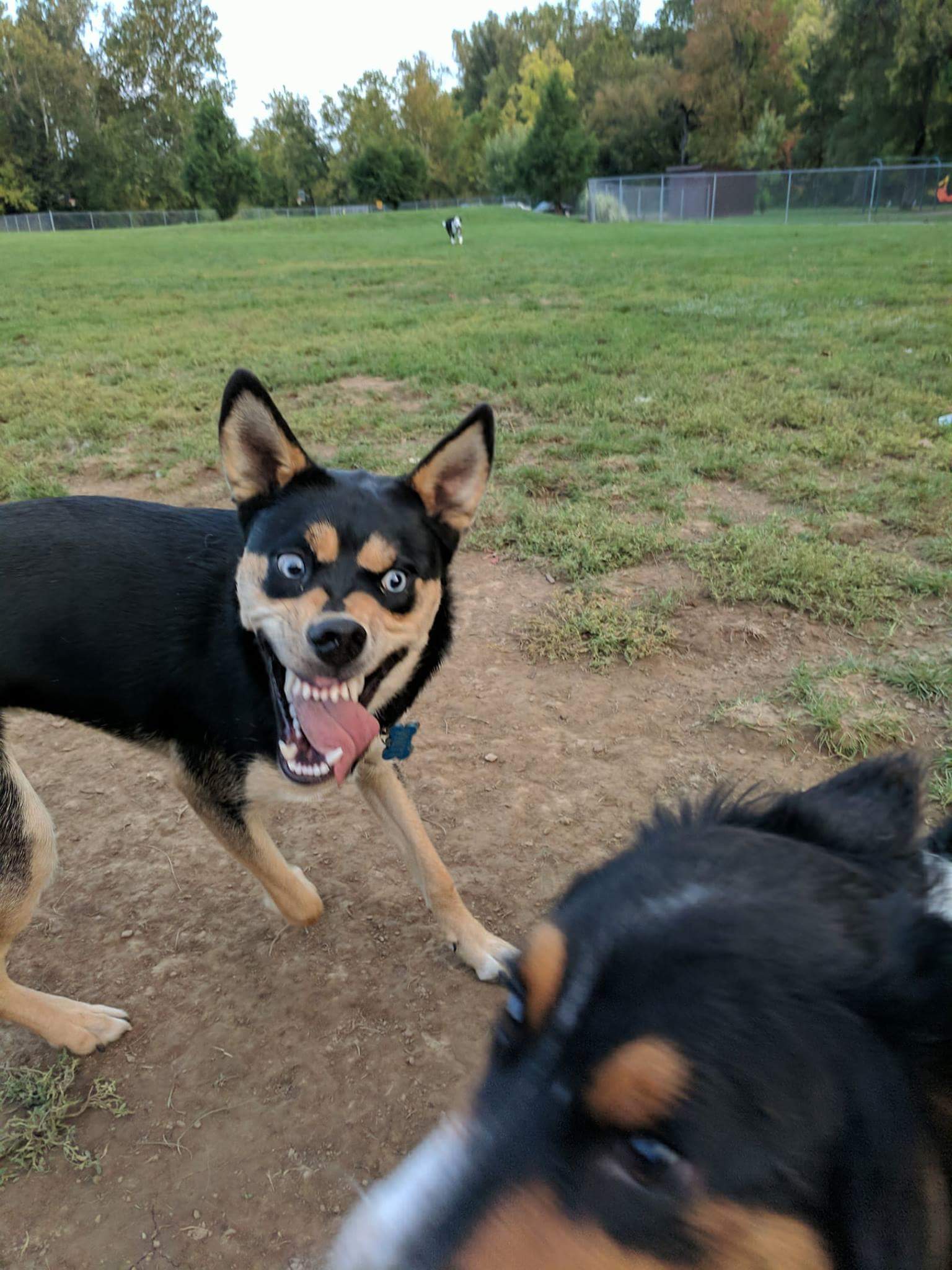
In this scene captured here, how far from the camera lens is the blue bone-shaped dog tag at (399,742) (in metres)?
2.72

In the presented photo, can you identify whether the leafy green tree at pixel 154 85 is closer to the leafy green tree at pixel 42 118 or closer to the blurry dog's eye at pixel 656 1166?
the leafy green tree at pixel 42 118

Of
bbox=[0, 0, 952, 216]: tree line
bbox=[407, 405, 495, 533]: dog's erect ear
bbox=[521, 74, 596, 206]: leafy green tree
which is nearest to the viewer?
bbox=[407, 405, 495, 533]: dog's erect ear

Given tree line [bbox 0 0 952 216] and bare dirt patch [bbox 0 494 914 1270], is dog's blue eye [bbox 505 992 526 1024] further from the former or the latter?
tree line [bbox 0 0 952 216]

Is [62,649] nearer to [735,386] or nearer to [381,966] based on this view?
[381,966]

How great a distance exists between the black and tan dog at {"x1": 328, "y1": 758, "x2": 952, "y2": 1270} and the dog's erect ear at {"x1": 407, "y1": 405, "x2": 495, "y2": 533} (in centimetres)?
188

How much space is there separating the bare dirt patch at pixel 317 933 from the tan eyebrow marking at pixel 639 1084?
1.05m

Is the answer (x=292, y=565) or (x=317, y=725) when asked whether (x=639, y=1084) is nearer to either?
(x=317, y=725)

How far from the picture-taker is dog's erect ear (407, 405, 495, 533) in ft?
9.19

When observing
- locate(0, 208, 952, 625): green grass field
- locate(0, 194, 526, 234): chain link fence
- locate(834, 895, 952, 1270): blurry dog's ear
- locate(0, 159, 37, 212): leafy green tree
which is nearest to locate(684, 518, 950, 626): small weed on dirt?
locate(0, 208, 952, 625): green grass field

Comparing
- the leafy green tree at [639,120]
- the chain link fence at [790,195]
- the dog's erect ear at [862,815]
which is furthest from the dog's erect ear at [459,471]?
the leafy green tree at [639,120]

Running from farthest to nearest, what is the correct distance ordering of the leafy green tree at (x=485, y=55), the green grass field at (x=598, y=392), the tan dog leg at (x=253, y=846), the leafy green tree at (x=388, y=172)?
1. the leafy green tree at (x=485, y=55)
2. the leafy green tree at (x=388, y=172)
3. the green grass field at (x=598, y=392)
4. the tan dog leg at (x=253, y=846)

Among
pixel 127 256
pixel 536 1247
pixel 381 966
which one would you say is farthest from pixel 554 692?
pixel 127 256

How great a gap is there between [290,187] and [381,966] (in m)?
87.6

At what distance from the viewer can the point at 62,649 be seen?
2541mm
